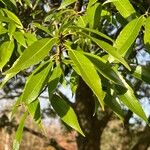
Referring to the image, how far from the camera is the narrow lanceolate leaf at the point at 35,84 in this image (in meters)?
1.20

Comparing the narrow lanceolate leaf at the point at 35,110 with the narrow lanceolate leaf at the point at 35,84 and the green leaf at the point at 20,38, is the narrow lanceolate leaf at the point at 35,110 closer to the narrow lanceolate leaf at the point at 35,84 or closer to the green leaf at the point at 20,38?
the narrow lanceolate leaf at the point at 35,84

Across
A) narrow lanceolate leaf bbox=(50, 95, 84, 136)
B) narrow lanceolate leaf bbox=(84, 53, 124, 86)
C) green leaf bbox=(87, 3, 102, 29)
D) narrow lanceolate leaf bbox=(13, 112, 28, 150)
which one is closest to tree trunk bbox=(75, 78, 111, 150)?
green leaf bbox=(87, 3, 102, 29)

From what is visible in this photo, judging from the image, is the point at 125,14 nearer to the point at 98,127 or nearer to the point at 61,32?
the point at 61,32

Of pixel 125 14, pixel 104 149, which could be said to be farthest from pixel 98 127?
pixel 104 149

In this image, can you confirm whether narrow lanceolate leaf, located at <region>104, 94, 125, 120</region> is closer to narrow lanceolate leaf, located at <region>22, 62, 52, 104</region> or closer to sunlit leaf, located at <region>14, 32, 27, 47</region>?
narrow lanceolate leaf, located at <region>22, 62, 52, 104</region>

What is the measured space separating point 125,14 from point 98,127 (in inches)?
221

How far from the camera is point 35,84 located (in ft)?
3.96

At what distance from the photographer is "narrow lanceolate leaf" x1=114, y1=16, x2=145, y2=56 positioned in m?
1.32

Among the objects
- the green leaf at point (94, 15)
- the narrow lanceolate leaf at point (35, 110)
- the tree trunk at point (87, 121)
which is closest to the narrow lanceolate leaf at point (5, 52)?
the narrow lanceolate leaf at point (35, 110)

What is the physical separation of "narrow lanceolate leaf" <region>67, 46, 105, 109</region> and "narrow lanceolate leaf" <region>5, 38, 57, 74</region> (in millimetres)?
61

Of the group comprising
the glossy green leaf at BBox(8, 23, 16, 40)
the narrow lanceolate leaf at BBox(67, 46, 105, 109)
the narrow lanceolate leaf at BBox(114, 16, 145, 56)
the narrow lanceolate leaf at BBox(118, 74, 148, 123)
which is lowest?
the narrow lanceolate leaf at BBox(118, 74, 148, 123)

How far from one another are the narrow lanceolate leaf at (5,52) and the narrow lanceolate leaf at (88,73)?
0.37 meters

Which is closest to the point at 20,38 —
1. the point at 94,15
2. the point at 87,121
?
the point at 94,15

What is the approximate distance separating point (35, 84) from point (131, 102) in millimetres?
305
